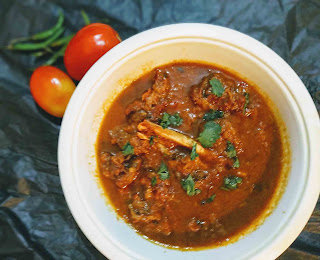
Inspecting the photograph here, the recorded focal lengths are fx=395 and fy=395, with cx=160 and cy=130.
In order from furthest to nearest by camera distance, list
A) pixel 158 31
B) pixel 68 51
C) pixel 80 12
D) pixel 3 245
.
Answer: pixel 80 12
pixel 68 51
pixel 3 245
pixel 158 31

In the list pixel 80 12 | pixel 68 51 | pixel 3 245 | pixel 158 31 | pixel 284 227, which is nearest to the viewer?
pixel 284 227

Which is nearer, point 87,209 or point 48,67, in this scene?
point 87,209

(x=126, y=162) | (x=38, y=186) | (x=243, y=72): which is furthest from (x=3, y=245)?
(x=243, y=72)

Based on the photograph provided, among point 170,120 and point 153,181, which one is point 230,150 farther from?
point 153,181

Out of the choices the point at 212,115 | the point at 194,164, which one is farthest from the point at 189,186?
the point at 212,115

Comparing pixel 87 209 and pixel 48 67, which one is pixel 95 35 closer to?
pixel 48 67

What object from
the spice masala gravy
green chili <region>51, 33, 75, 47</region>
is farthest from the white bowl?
green chili <region>51, 33, 75, 47</region>

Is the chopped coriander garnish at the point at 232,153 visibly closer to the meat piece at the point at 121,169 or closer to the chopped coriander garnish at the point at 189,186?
the chopped coriander garnish at the point at 189,186
